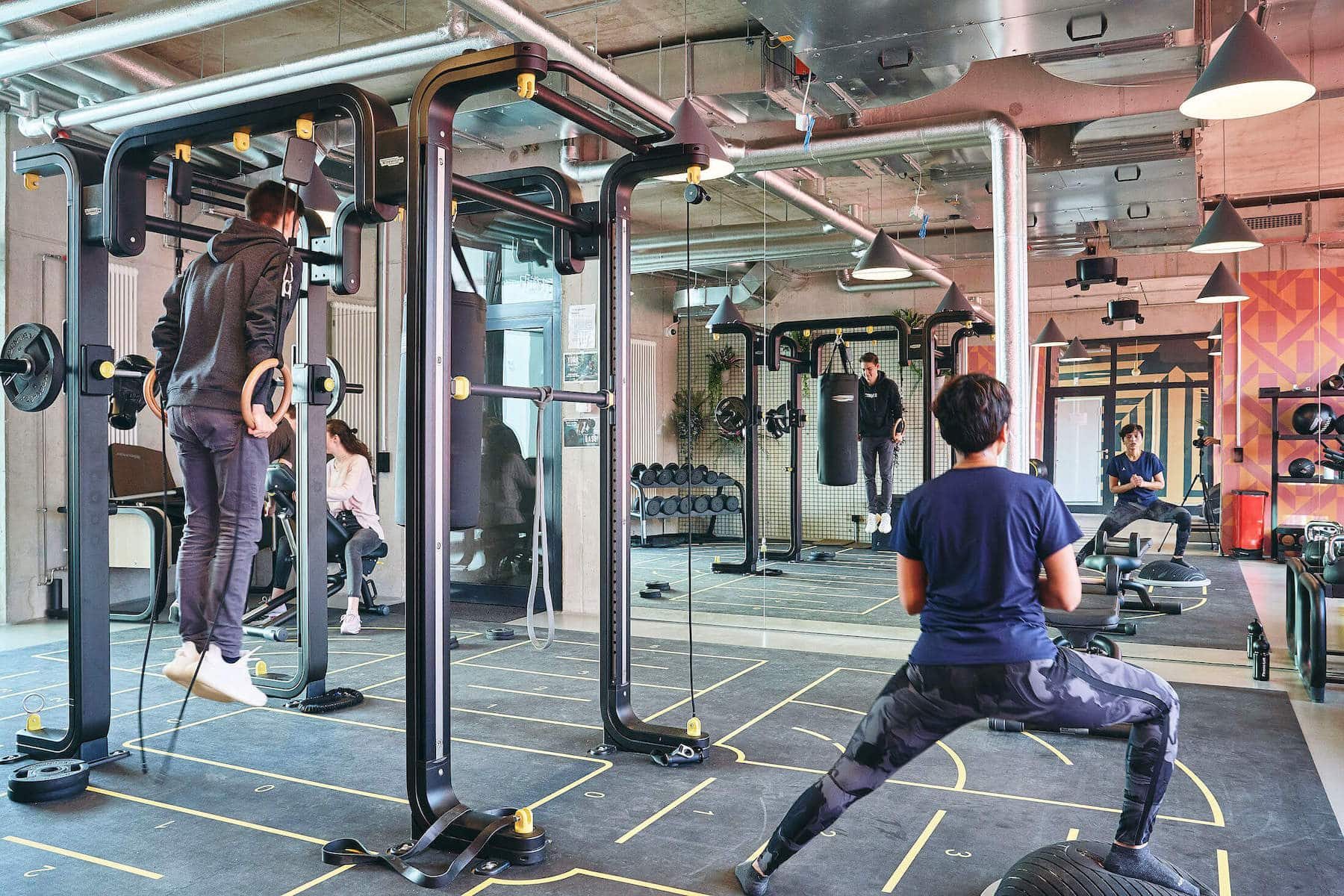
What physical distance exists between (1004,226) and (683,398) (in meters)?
4.81

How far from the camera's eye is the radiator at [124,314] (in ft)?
25.0

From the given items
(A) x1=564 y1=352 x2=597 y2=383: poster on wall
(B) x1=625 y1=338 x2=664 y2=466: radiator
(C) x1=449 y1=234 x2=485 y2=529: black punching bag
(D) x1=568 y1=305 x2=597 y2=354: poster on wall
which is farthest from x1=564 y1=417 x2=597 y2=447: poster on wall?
(C) x1=449 y1=234 x2=485 y2=529: black punching bag

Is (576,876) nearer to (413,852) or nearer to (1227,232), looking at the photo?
(413,852)

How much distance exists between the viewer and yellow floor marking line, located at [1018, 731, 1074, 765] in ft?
12.6

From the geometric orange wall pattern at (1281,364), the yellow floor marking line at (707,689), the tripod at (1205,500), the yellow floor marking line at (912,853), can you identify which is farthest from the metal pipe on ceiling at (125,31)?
the geometric orange wall pattern at (1281,364)

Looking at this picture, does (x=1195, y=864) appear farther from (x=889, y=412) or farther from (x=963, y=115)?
(x=889, y=412)

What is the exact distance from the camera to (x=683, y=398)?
10.2m

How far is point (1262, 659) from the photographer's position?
207 inches

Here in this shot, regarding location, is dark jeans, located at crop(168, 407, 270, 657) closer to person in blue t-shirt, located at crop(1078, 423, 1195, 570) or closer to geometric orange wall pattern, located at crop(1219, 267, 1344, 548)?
person in blue t-shirt, located at crop(1078, 423, 1195, 570)

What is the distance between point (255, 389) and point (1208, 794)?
349cm

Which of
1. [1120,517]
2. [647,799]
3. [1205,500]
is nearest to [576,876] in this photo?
[647,799]

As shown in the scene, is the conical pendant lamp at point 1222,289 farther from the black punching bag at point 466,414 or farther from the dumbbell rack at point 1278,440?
the black punching bag at point 466,414

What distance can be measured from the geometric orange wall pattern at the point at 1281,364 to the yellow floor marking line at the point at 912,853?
847cm

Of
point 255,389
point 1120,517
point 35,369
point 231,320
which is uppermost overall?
point 231,320
